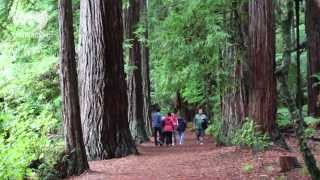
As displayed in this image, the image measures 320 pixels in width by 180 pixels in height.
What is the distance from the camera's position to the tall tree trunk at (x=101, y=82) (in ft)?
50.3

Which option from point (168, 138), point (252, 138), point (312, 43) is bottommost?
point (168, 138)

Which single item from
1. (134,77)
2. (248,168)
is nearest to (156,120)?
(134,77)

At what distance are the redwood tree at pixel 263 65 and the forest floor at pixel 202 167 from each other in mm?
877

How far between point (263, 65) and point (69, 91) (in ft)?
15.5

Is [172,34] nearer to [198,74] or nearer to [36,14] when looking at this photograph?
[198,74]

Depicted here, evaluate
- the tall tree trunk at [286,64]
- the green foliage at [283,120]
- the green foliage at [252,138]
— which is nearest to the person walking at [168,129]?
the green foliage at [283,120]

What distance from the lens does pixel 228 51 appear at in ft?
53.1

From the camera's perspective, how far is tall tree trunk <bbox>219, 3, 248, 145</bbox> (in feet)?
51.0

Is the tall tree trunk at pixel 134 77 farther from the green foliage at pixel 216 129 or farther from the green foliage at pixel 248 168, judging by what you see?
the green foliage at pixel 248 168

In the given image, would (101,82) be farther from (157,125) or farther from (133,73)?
(133,73)

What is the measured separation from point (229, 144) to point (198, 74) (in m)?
3.28

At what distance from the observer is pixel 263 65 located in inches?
526

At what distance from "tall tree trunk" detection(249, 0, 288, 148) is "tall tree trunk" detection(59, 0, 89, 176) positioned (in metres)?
4.37

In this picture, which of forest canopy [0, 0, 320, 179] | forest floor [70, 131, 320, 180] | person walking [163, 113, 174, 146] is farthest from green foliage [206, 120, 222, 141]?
forest floor [70, 131, 320, 180]
